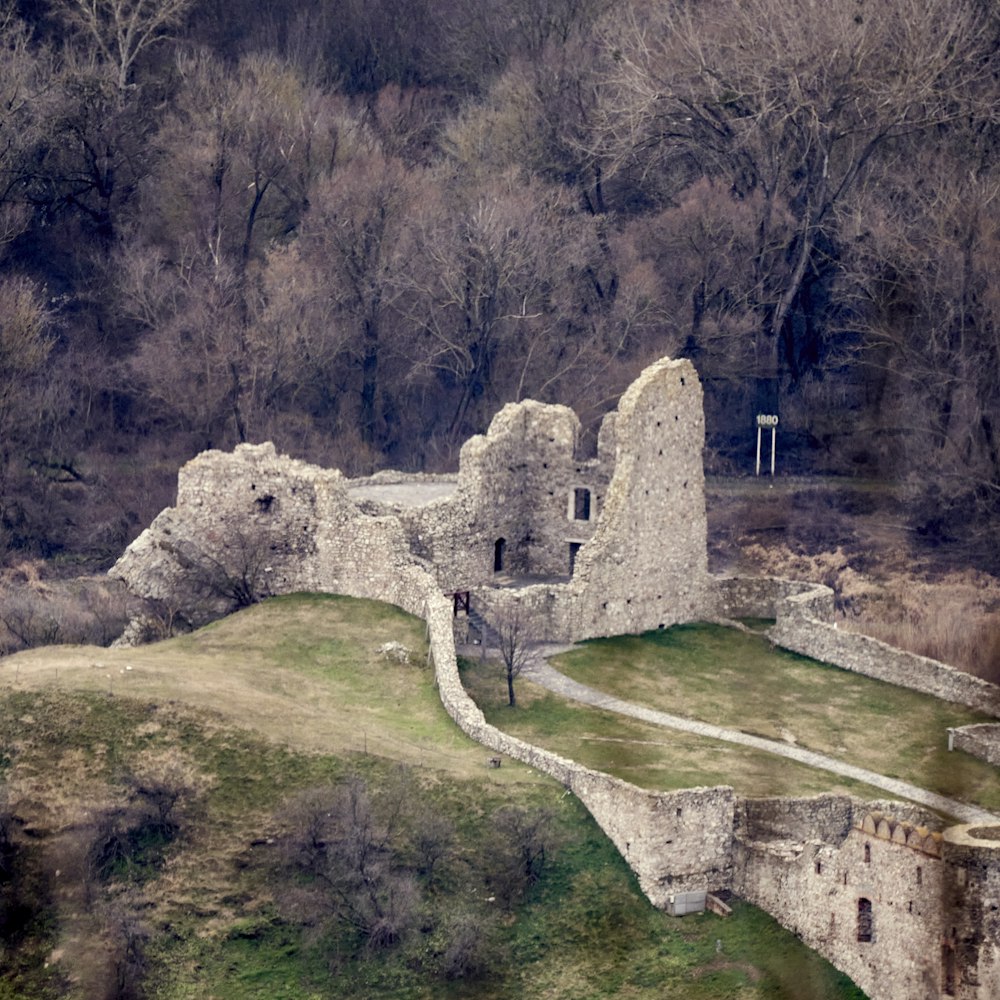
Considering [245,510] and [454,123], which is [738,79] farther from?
[245,510]

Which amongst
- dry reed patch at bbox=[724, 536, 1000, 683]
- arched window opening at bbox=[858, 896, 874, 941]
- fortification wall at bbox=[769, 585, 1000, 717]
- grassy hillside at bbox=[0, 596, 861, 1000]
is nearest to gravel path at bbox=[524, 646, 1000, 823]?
arched window opening at bbox=[858, 896, 874, 941]

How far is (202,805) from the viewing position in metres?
60.6

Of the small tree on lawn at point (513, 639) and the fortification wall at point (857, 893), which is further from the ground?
the small tree on lawn at point (513, 639)

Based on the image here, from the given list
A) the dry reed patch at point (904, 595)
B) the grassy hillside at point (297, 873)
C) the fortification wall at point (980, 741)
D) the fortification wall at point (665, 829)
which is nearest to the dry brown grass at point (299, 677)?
the grassy hillside at point (297, 873)

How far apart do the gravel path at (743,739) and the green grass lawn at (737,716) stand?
422mm

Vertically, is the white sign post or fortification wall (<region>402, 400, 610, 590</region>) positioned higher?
the white sign post

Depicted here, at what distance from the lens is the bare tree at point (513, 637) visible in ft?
227

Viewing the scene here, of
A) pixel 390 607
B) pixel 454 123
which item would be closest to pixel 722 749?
pixel 390 607

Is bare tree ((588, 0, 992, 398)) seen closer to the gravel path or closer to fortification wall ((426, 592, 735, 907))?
the gravel path

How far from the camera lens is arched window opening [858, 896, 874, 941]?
2297 inches

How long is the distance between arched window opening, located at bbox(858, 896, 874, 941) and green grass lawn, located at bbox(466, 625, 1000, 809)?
4.67m

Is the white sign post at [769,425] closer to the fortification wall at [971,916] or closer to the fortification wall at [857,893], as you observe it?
the fortification wall at [857,893]

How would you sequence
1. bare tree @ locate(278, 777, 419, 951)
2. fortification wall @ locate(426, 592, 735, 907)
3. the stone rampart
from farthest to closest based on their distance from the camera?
the stone rampart → fortification wall @ locate(426, 592, 735, 907) → bare tree @ locate(278, 777, 419, 951)

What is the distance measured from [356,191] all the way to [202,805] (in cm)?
4089
